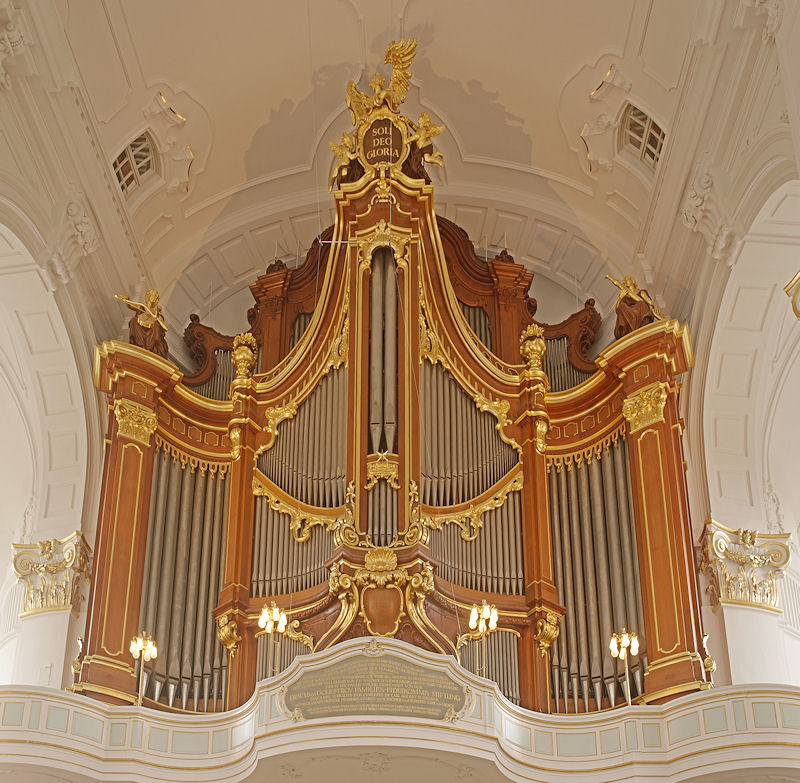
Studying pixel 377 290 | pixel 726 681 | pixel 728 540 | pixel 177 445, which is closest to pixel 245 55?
pixel 377 290

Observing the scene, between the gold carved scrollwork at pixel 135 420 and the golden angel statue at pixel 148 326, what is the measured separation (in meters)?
0.87

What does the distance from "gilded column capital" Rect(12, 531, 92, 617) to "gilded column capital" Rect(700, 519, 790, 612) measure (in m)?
7.55

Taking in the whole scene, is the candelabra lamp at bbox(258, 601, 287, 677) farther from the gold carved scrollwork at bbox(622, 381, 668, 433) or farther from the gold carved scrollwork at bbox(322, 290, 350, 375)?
the gold carved scrollwork at bbox(622, 381, 668, 433)

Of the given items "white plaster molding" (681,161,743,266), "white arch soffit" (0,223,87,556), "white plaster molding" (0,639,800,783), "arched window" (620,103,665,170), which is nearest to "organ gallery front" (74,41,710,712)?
"white plaster molding" (0,639,800,783)

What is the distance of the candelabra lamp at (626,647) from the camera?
44.7 ft

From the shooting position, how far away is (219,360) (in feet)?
59.5

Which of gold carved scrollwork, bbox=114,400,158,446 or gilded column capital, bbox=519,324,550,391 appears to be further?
gilded column capital, bbox=519,324,550,391

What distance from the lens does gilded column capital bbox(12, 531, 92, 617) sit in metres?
15.8

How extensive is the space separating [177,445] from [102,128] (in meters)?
4.15

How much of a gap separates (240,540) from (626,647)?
4530 millimetres

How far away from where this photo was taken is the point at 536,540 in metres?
15.0

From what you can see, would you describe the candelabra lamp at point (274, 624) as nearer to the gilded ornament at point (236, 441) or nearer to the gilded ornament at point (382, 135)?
the gilded ornament at point (236, 441)

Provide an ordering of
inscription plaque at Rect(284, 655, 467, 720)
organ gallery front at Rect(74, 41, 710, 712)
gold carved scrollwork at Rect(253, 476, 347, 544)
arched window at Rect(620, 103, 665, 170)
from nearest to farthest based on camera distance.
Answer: inscription plaque at Rect(284, 655, 467, 720), organ gallery front at Rect(74, 41, 710, 712), gold carved scrollwork at Rect(253, 476, 347, 544), arched window at Rect(620, 103, 665, 170)

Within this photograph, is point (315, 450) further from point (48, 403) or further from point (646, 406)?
point (646, 406)
